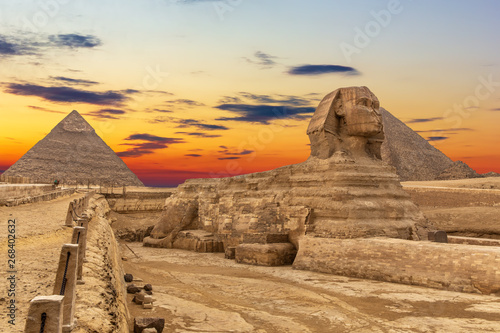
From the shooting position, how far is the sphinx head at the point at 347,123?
12.2 meters

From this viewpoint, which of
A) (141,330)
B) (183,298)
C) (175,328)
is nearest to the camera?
(141,330)

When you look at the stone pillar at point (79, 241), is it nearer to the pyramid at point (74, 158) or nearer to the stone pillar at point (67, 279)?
the stone pillar at point (67, 279)

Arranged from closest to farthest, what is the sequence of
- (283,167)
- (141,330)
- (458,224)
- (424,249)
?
(141,330) < (424,249) < (283,167) < (458,224)

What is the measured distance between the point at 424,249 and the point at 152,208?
2679 cm

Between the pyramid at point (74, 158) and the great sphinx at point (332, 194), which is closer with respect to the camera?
the great sphinx at point (332, 194)

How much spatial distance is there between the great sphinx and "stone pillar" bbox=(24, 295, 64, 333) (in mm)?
8963

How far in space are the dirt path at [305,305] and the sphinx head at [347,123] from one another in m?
3.90

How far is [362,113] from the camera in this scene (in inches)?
480

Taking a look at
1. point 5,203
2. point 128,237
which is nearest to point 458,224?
point 128,237

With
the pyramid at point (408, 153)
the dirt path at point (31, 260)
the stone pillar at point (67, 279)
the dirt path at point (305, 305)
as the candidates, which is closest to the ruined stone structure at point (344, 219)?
the dirt path at point (305, 305)

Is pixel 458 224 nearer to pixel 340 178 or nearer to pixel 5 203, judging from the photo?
pixel 340 178

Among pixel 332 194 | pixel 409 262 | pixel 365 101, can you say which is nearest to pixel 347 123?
pixel 365 101

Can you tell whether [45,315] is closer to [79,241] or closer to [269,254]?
[79,241]

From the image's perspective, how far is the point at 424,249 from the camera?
9.01 metres
